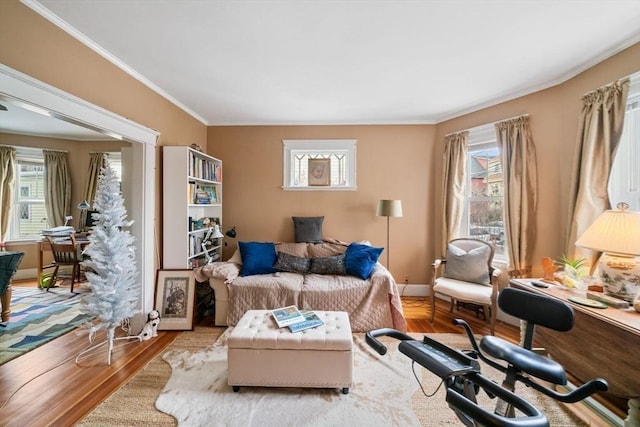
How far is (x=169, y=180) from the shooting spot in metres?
2.77

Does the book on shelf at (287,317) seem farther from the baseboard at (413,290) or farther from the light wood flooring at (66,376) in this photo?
the baseboard at (413,290)

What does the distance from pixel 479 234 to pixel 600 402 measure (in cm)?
196

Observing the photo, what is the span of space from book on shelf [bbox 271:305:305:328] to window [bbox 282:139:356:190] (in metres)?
2.10

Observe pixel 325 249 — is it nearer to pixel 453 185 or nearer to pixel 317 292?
pixel 317 292

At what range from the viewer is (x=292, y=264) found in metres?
3.13

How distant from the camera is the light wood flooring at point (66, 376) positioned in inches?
62.8

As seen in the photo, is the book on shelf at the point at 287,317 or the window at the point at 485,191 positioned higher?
the window at the point at 485,191

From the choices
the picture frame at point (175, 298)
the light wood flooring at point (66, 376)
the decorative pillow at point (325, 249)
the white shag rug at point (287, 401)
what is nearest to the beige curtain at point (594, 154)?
the light wood flooring at point (66, 376)

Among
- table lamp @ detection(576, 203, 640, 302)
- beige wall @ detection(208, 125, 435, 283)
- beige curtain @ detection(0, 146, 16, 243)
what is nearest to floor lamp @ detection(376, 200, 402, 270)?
beige wall @ detection(208, 125, 435, 283)

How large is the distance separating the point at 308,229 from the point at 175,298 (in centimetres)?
186

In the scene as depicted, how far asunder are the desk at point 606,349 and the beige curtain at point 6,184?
7643mm

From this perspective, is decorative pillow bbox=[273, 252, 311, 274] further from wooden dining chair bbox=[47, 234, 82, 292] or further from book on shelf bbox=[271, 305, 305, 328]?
wooden dining chair bbox=[47, 234, 82, 292]

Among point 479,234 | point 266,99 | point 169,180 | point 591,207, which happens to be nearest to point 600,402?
point 591,207

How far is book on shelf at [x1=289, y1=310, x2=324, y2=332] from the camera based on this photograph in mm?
1865
